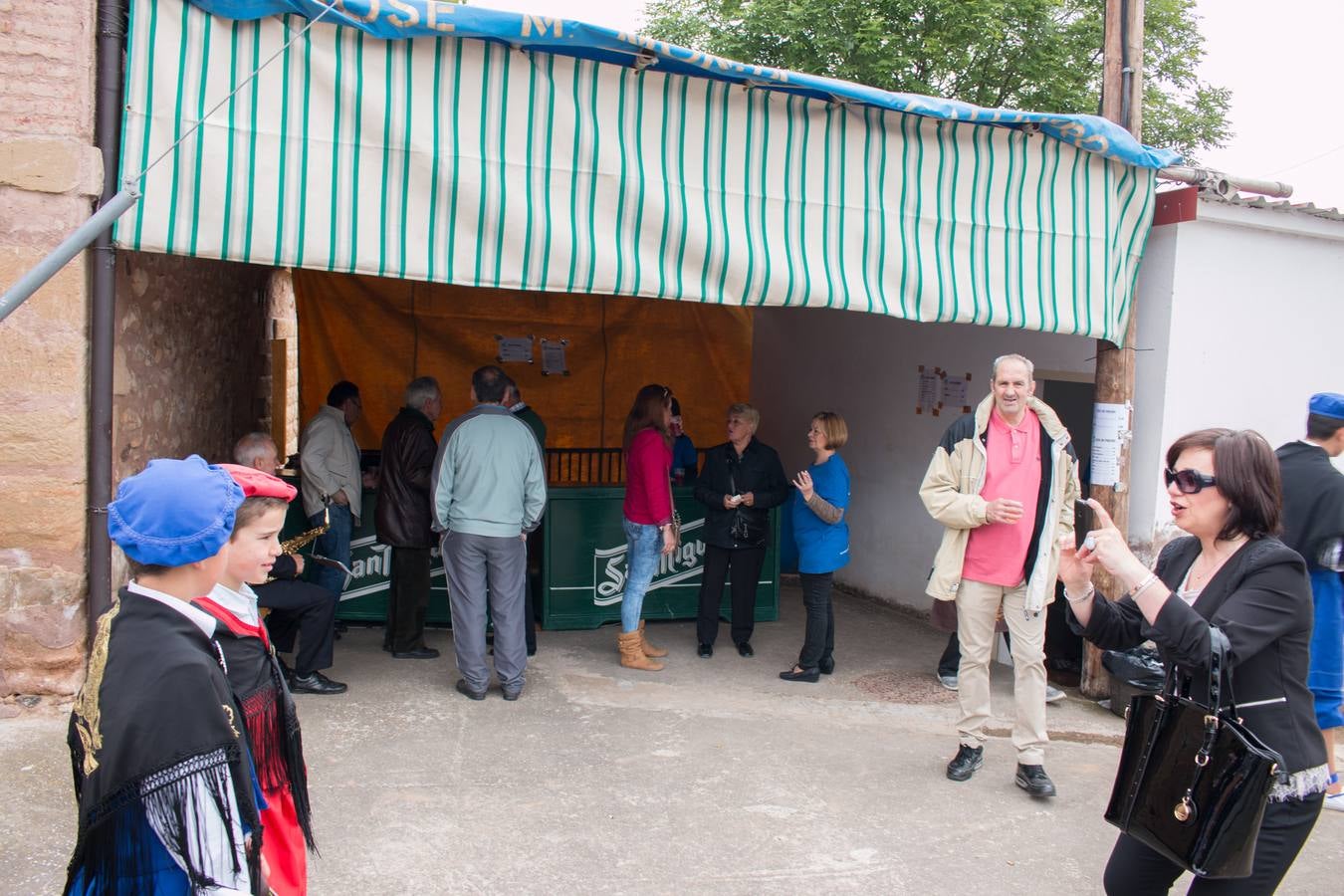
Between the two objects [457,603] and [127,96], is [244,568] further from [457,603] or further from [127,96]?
[457,603]

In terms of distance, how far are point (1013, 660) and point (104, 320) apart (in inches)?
159

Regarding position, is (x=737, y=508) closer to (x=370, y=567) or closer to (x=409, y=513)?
(x=409, y=513)

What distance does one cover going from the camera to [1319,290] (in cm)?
653

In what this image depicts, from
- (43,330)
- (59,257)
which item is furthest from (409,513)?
(59,257)

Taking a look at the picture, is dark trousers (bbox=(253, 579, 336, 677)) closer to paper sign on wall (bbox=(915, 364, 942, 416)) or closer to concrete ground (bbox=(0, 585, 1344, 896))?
concrete ground (bbox=(0, 585, 1344, 896))

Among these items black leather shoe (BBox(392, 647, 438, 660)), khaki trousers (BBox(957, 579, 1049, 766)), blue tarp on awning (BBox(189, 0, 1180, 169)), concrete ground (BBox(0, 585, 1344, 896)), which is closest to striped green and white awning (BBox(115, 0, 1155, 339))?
blue tarp on awning (BBox(189, 0, 1180, 169))

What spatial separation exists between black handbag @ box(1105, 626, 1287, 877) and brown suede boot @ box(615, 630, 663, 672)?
380 cm

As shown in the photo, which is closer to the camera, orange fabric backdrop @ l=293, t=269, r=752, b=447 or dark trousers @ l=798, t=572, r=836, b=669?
dark trousers @ l=798, t=572, r=836, b=669

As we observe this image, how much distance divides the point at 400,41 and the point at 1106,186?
370 centimetres

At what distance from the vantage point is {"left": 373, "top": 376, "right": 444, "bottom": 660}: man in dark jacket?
610 cm

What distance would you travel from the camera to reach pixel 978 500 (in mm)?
4598

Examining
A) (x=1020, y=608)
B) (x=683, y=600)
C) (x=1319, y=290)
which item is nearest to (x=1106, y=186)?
(x=1319, y=290)

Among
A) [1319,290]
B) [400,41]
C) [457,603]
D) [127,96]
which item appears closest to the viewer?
[127,96]

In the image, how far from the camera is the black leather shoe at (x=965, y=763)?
4766 millimetres
